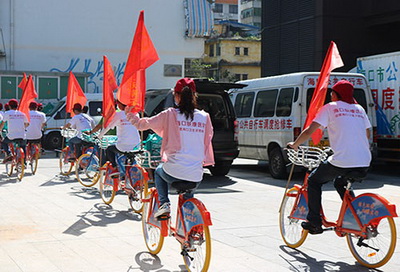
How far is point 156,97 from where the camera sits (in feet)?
44.1

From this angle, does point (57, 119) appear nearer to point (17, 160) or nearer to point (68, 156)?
point (68, 156)

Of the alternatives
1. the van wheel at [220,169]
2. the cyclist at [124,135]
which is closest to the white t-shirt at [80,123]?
the van wheel at [220,169]

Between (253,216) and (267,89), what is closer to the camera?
(253,216)

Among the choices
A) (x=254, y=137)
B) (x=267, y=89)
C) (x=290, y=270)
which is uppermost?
(x=267, y=89)

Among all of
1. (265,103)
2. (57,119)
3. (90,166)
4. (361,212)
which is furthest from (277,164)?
(57,119)

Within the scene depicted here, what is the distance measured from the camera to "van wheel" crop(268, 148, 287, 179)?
13828 millimetres

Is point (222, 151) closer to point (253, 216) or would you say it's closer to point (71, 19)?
point (253, 216)

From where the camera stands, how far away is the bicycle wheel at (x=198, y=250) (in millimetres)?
5363

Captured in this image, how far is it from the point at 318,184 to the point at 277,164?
7.65 metres

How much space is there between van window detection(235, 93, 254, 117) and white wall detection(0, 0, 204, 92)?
14.0 meters

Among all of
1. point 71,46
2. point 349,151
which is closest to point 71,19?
point 71,46

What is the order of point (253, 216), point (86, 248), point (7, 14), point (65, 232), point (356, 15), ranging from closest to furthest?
point (86, 248)
point (65, 232)
point (253, 216)
point (356, 15)
point (7, 14)

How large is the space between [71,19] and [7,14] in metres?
2.87

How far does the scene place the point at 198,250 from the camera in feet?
A: 18.3
